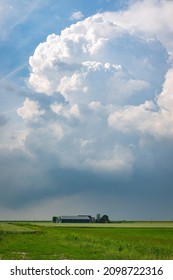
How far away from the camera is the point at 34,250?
33.9 meters

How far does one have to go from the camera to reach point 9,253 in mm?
31062

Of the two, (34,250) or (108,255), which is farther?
(34,250)
